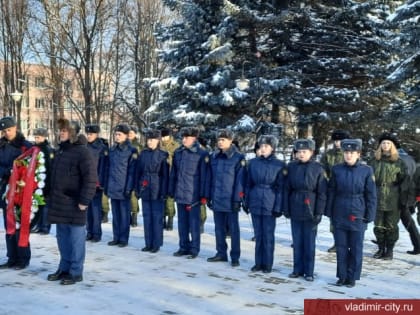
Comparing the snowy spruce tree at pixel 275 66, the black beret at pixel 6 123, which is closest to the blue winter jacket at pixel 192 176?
the black beret at pixel 6 123

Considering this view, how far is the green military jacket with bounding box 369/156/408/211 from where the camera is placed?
820 cm

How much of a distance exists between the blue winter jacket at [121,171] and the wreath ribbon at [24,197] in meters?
2.21

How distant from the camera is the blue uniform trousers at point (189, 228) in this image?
816 cm

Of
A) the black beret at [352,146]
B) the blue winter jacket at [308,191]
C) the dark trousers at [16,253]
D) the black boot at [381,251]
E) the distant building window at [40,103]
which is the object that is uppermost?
the distant building window at [40,103]

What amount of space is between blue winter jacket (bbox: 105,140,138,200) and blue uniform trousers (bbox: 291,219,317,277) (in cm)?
308

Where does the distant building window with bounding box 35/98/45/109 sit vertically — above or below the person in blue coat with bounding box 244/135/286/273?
above

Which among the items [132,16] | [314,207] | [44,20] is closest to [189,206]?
[314,207]

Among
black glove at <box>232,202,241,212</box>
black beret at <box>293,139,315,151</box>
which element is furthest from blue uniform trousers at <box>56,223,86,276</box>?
black beret at <box>293,139,315,151</box>

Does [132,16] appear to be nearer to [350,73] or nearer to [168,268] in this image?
[350,73]

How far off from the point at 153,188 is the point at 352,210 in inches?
128

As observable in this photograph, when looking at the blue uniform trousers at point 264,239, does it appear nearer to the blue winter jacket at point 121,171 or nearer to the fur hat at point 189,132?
the fur hat at point 189,132

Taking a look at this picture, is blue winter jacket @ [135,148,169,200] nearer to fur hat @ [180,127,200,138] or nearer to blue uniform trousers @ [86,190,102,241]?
fur hat @ [180,127,200,138]

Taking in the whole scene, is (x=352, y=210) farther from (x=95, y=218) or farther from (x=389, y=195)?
(x=95, y=218)

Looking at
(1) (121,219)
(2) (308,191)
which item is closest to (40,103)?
(1) (121,219)
